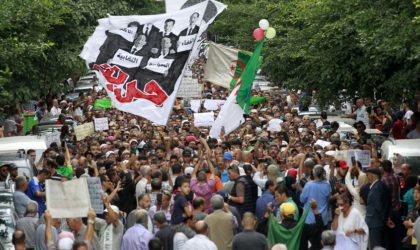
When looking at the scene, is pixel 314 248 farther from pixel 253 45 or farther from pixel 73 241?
pixel 253 45

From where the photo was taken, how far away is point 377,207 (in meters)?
19.2

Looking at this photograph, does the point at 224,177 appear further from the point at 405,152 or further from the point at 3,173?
the point at 3,173

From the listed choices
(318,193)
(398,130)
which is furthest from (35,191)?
(398,130)

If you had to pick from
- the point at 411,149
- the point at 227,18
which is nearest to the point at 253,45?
the point at 227,18

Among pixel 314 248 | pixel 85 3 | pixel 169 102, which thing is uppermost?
pixel 85 3

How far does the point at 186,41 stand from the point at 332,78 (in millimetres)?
5266

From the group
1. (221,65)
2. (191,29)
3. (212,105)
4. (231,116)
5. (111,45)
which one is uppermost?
(191,29)

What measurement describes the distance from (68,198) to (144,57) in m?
10.0

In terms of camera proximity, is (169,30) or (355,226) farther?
(169,30)

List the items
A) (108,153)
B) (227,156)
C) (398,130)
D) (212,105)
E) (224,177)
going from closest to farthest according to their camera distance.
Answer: (224,177) → (227,156) → (108,153) → (398,130) → (212,105)

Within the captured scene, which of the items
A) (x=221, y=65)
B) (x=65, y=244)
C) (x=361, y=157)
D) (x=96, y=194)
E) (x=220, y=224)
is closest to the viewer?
(x=65, y=244)

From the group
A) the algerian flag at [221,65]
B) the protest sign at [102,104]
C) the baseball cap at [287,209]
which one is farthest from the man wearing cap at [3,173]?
the protest sign at [102,104]

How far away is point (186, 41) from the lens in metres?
26.6

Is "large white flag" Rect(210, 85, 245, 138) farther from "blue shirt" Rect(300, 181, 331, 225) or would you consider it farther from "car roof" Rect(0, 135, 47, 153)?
"blue shirt" Rect(300, 181, 331, 225)
